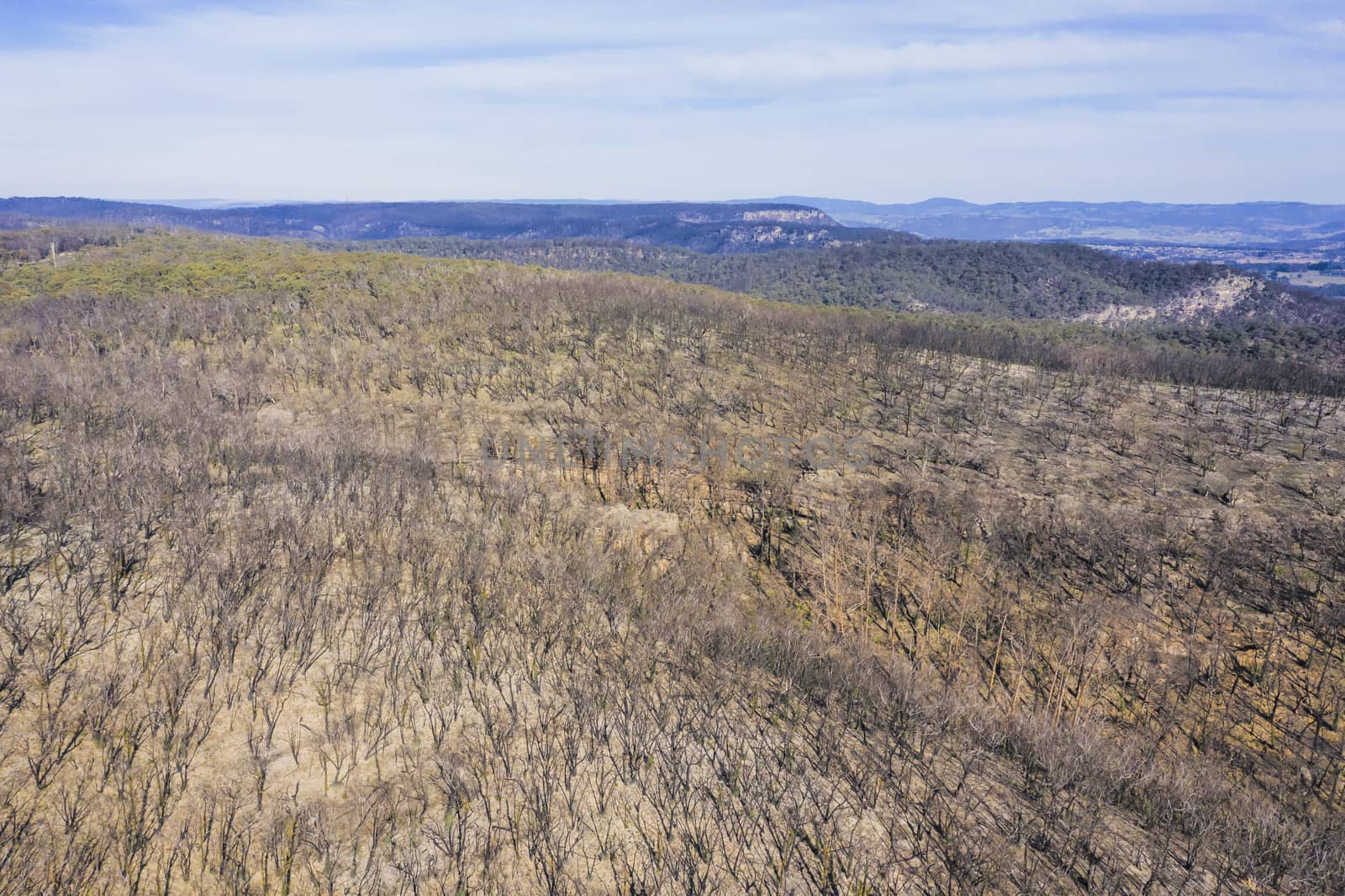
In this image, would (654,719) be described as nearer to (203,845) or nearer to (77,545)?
(203,845)

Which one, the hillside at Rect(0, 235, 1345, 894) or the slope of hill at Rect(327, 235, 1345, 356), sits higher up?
the slope of hill at Rect(327, 235, 1345, 356)

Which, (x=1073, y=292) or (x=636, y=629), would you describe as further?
(x=1073, y=292)

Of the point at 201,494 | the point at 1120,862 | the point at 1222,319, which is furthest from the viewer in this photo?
the point at 1222,319

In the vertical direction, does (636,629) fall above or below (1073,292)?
below

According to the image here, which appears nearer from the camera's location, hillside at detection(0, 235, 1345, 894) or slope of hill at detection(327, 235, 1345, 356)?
hillside at detection(0, 235, 1345, 894)

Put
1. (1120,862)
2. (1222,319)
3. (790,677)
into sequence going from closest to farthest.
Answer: (1120,862), (790,677), (1222,319)

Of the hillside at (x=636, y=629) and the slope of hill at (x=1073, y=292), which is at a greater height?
the slope of hill at (x=1073, y=292)

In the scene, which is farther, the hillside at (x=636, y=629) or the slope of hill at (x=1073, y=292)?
the slope of hill at (x=1073, y=292)

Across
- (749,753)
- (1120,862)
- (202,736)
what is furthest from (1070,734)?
(202,736)
